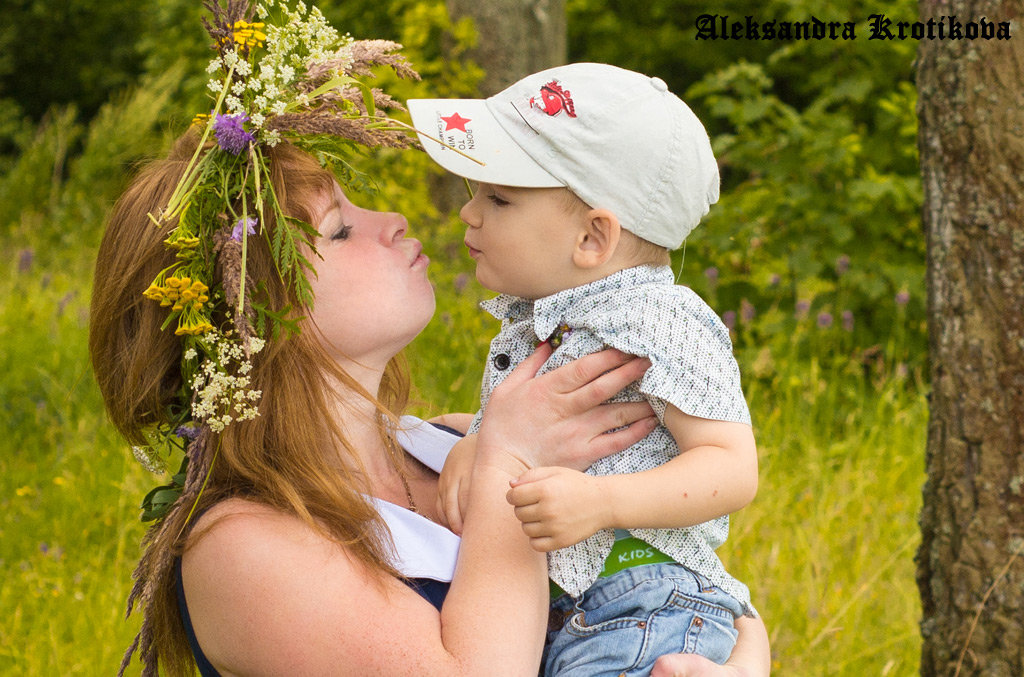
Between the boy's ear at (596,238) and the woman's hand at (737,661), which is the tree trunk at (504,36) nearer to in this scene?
the boy's ear at (596,238)

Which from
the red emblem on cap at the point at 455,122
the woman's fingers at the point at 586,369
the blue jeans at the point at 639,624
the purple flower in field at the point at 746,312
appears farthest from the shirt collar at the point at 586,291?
the purple flower in field at the point at 746,312

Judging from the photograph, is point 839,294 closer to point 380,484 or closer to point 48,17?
point 380,484

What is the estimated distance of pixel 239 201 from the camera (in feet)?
5.65

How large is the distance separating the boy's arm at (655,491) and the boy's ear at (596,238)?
0.29 m

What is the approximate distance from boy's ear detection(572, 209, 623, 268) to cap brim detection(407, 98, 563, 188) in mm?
91

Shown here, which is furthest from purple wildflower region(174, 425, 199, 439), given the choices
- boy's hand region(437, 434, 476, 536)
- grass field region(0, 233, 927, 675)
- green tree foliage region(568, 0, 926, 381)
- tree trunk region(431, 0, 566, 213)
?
tree trunk region(431, 0, 566, 213)

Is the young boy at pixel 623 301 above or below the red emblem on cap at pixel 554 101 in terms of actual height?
below

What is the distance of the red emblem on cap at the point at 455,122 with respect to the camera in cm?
189

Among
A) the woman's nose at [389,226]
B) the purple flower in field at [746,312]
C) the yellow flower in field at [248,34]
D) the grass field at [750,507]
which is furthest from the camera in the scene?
the purple flower in field at [746,312]

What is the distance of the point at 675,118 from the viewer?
71.2 inches

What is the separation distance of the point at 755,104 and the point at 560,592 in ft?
11.8

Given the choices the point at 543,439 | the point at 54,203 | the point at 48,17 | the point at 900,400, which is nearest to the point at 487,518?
the point at 543,439

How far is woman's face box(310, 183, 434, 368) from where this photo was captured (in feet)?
5.91

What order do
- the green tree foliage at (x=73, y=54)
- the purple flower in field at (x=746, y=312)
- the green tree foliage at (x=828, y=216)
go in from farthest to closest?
the green tree foliage at (x=73, y=54), the green tree foliage at (x=828, y=216), the purple flower in field at (x=746, y=312)
